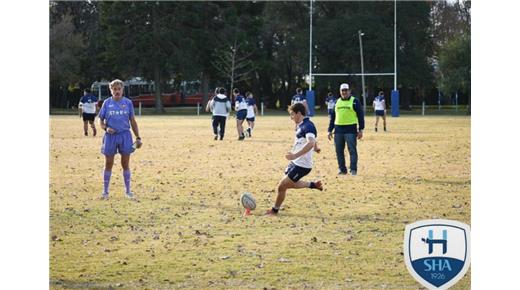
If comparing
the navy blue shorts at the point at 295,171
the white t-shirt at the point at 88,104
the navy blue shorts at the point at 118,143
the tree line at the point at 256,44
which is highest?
the tree line at the point at 256,44

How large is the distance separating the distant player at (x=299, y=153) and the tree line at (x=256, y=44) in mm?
42986

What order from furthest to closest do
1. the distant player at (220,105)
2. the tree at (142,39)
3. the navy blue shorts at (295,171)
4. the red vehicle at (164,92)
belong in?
→ the red vehicle at (164,92)
the tree at (142,39)
the distant player at (220,105)
the navy blue shorts at (295,171)

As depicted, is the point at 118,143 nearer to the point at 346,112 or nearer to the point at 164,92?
the point at 346,112

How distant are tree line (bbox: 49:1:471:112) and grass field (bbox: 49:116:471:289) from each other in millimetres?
35465

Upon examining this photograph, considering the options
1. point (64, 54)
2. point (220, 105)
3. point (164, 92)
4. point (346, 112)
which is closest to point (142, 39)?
point (164, 92)

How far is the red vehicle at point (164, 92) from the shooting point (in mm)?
61494

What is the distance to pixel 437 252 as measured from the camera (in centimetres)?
649

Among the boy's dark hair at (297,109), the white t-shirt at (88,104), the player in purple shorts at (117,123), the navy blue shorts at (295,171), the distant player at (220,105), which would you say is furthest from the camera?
the white t-shirt at (88,104)

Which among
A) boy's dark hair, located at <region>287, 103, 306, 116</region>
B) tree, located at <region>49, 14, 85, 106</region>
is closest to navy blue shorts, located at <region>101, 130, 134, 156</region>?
boy's dark hair, located at <region>287, 103, 306, 116</region>

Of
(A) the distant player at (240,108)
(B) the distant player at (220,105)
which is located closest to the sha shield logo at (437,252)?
(B) the distant player at (220,105)

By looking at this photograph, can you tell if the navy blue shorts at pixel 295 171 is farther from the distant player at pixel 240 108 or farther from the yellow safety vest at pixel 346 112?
the distant player at pixel 240 108

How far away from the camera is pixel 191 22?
6278 centimetres
